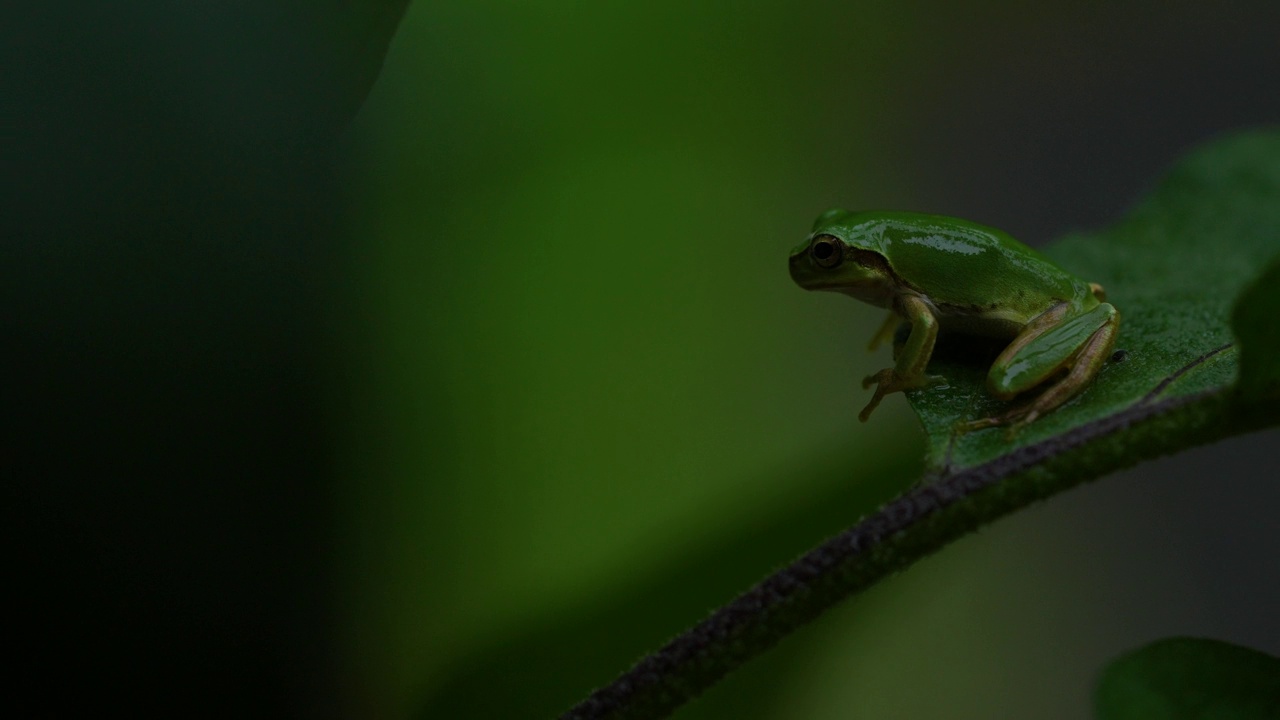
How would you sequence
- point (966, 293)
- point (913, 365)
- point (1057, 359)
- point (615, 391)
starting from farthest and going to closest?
point (615, 391)
point (966, 293)
point (913, 365)
point (1057, 359)

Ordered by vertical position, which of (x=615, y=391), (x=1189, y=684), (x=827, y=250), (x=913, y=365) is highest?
(x=827, y=250)

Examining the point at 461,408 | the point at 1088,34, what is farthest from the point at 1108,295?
the point at 1088,34

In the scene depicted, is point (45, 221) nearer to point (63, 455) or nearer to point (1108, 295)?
point (63, 455)

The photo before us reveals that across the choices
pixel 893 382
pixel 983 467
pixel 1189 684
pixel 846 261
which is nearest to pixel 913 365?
pixel 893 382

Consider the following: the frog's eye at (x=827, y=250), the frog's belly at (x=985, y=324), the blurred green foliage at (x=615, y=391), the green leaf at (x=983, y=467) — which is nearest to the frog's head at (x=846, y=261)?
the frog's eye at (x=827, y=250)

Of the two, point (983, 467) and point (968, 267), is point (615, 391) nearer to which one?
point (968, 267)

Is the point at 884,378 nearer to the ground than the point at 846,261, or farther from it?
nearer to the ground

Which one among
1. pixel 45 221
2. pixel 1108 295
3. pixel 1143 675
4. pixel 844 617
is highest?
pixel 45 221
